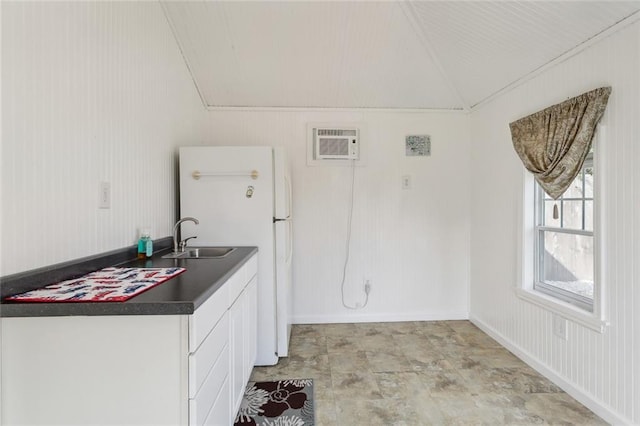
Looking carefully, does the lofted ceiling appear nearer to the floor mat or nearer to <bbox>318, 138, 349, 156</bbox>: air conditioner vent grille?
<bbox>318, 138, 349, 156</bbox>: air conditioner vent grille

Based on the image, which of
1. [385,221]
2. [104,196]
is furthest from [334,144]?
[104,196]

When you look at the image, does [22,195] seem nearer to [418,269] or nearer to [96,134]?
[96,134]

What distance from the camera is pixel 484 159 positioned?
9.43ft

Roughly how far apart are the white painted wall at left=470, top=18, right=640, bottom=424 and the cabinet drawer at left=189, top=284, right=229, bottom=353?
206 centimetres


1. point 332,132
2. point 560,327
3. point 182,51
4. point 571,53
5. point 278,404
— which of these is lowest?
point 278,404

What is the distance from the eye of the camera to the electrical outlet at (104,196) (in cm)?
151

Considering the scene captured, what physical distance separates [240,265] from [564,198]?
2197 millimetres

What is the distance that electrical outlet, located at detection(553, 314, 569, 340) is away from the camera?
1.96 metres

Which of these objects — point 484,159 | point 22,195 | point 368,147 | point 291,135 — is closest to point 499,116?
point 484,159

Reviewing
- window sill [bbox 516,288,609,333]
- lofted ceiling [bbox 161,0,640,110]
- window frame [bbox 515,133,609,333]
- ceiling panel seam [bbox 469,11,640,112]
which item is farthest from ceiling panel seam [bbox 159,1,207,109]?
window sill [bbox 516,288,609,333]

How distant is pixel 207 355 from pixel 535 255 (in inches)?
94.9

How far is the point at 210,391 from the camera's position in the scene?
1.17m

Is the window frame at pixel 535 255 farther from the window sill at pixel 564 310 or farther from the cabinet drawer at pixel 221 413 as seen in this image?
the cabinet drawer at pixel 221 413

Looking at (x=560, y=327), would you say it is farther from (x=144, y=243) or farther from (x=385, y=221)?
(x=144, y=243)
